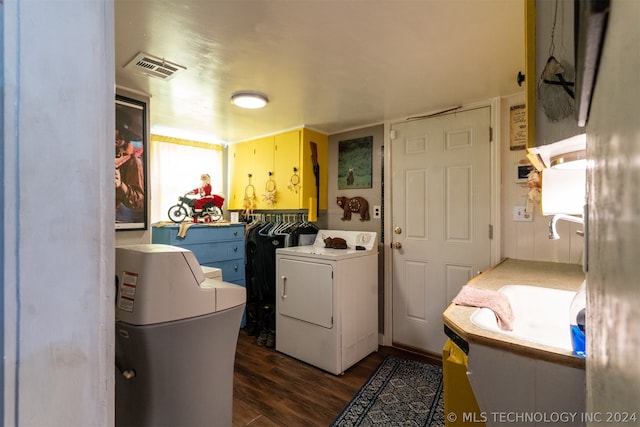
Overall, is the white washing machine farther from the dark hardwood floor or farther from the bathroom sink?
the bathroom sink

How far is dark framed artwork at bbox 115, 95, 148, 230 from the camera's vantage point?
204 cm

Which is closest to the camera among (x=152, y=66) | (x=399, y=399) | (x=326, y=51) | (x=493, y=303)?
(x=493, y=303)

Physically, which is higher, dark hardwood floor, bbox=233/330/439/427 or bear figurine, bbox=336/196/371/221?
bear figurine, bbox=336/196/371/221

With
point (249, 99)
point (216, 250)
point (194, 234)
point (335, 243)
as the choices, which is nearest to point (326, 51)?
point (249, 99)

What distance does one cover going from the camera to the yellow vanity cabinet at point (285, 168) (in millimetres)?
3104

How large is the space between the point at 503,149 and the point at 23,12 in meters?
2.71

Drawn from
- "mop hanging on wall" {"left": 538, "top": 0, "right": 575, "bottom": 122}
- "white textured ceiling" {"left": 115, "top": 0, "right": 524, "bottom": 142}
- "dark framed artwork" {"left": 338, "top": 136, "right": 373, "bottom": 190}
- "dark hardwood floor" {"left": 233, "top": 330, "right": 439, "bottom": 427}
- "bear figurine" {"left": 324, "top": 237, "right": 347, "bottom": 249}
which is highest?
"white textured ceiling" {"left": 115, "top": 0, "right": 524, "bottom": 142}

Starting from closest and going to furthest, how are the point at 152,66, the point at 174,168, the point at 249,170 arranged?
the point at 152,66
the point at 174,168
the point at 249,170

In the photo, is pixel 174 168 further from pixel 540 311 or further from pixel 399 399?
pixel 540 311

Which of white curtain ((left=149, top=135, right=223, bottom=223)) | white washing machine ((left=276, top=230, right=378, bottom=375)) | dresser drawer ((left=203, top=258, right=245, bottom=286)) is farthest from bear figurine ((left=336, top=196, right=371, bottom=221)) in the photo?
white curtain ((left=149, top=135, right=223, bottom=223))

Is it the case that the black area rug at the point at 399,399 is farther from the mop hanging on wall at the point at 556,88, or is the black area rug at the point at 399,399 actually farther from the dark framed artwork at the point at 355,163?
the mop hanging on wall at the point at 556,88

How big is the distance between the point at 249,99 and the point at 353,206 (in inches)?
56.7

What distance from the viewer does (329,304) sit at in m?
2.40

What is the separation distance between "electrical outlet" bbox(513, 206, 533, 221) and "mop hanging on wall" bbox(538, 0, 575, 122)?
184cm
